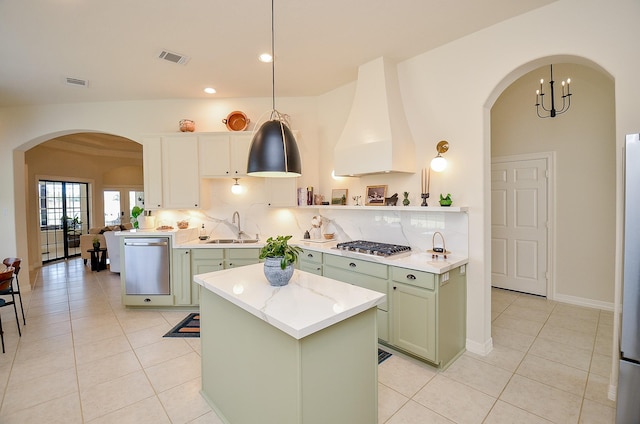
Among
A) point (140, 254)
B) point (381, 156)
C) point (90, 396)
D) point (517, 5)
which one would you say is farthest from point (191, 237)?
point (517, 5)

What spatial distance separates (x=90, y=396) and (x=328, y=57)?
12.4ft

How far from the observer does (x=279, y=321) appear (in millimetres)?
1436

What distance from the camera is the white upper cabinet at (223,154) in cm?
426

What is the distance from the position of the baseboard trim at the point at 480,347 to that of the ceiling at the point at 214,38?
2977 millimetres

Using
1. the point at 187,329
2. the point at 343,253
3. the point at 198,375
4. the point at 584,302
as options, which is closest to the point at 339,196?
the point at 343,253

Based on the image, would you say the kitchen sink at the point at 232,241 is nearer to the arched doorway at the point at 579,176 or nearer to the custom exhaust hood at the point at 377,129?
the custom exhaust hood at the point at 377,129

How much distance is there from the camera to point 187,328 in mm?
3531

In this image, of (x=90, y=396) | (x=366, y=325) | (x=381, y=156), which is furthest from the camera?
(x=381, y=156)

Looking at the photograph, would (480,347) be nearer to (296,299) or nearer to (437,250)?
(437,250)

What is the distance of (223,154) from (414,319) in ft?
10.7

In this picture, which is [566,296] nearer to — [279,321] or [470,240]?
[470,240]

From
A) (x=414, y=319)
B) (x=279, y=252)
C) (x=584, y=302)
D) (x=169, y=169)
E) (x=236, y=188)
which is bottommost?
(x=584, y=302)

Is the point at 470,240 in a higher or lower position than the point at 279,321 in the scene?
higher

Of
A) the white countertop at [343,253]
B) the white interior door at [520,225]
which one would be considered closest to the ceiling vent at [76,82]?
the white countertop at [343,253]
